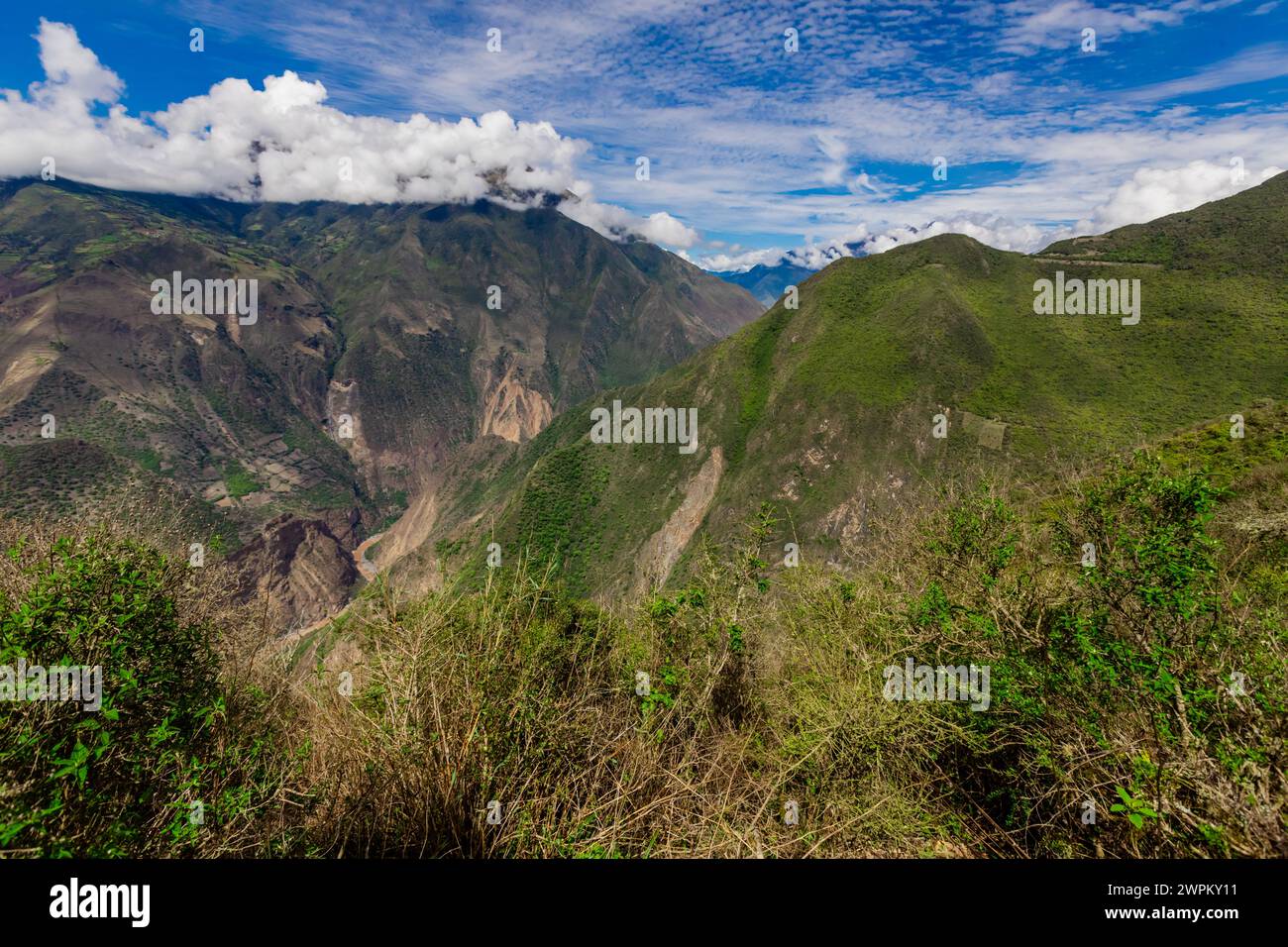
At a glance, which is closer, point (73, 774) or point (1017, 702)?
point (73, 774)

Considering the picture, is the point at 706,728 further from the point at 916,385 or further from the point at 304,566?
the point at 304,566

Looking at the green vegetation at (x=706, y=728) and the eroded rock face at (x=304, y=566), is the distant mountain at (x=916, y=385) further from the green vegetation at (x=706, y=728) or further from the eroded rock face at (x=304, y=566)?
the eroded rock face at (x=304, y=566)

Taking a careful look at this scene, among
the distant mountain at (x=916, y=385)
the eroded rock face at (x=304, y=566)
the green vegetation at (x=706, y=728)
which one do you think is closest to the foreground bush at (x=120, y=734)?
the green vegetation at (x=706, y=728)

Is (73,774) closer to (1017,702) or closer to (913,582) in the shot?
(1017,702)

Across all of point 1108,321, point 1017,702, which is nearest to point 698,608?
point 1017,702

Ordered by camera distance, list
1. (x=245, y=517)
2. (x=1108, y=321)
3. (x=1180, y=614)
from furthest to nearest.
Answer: (x=245, y=517)
(x=1108, y=321)
(x=1180, y=614)

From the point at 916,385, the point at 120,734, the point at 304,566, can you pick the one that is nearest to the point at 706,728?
the point at 120,734
